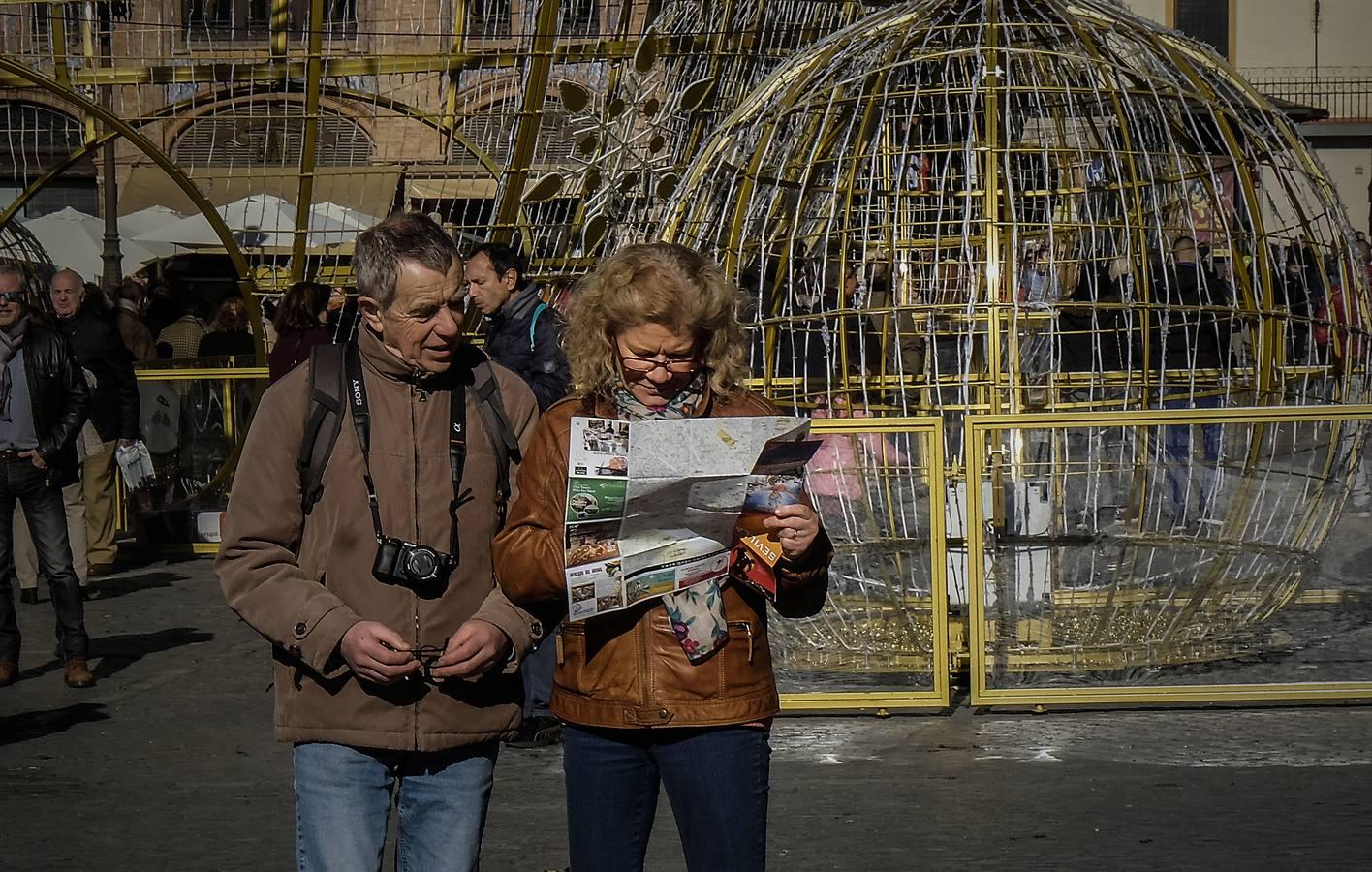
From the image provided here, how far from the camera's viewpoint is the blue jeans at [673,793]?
3.40 meters

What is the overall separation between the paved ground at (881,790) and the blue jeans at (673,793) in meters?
2.03

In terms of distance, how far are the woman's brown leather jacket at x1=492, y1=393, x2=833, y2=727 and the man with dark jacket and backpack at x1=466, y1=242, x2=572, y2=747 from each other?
3043mm

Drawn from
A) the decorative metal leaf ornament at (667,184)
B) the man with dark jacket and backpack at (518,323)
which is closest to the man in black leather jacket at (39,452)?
the man with dark jacket and backpack at (518,323)

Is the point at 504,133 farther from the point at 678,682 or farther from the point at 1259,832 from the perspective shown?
the point at 678,682

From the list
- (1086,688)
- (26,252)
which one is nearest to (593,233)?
(1086,688)

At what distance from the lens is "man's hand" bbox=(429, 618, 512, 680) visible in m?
3.40

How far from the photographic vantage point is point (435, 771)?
3.56 metres

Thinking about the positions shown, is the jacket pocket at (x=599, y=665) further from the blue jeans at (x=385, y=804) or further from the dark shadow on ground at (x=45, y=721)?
the dark shadow on ground at (x=45, y=721)


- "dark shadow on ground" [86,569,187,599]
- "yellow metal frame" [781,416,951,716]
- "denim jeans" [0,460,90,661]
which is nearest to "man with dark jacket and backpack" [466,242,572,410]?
"yellow metal frame" [781,416,951,716]

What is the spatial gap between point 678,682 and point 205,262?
23.5 m

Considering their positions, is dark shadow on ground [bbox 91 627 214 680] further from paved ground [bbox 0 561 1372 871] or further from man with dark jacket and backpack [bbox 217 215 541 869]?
man with dark jacket and backpack [bbox 217 215 541 869]

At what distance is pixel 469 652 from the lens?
340 centimetres

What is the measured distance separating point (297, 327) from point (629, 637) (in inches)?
218

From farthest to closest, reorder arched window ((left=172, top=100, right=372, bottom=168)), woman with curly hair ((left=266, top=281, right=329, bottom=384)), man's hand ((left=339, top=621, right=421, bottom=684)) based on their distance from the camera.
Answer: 1. arched window ((left=172, top=100, right=372, bottom=168))
2. woman with curly hair ((left=266, top=281, right=329, bottom=384))
3. man's hand ((left=339, top=621, right=421, bottom=684))
